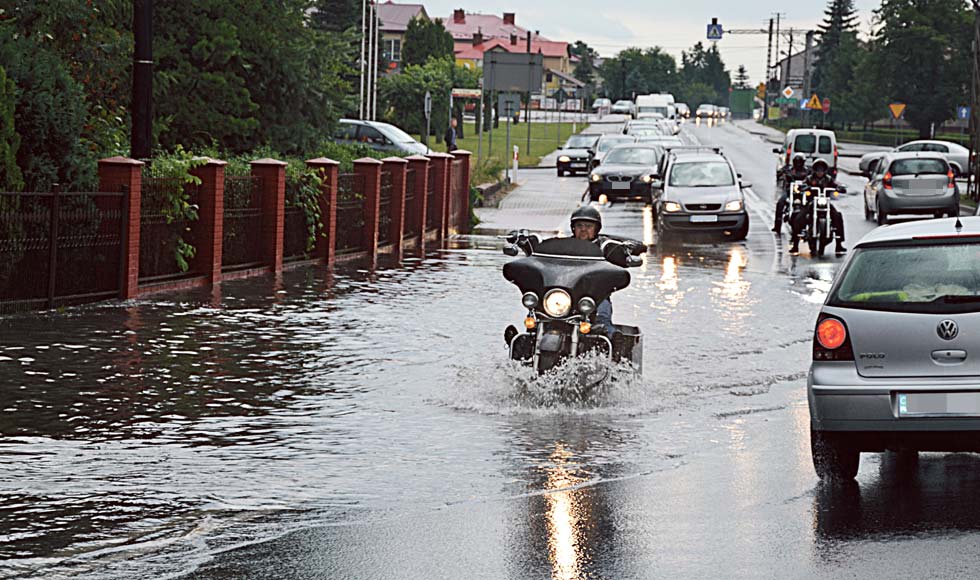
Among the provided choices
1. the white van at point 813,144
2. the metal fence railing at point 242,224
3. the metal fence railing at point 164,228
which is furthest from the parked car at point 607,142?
the metal fence railing at point 164,228

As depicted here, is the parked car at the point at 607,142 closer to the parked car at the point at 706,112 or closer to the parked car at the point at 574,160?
the parked car at the point at 574,160

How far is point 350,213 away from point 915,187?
14.7 meters

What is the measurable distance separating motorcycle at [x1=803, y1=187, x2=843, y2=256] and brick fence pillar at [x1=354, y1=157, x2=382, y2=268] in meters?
7.03

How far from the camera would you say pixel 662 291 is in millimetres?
19969

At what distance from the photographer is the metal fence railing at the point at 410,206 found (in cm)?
2741

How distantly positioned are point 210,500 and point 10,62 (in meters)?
8.68

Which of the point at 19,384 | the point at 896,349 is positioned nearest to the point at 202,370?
the point at 19,384

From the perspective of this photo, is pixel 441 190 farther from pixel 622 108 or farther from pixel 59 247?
pixel 622 108

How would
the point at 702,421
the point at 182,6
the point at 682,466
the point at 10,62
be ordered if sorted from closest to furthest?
the point at 682,466 < the point at 702,421 < the point at 10,62 < the point at 182,6

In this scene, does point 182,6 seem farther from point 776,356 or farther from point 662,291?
point 776,356

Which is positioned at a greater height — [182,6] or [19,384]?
[182,6]

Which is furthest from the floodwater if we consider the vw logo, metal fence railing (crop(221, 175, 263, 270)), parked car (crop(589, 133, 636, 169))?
parked car (crop(589, 133, 636, 169))

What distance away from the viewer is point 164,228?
1761 centimetres

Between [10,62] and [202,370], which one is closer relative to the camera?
[202,370]
